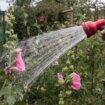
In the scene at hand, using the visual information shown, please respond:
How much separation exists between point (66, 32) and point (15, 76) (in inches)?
10.4

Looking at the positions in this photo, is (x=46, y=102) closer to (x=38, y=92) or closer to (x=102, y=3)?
(x=38, y=92)

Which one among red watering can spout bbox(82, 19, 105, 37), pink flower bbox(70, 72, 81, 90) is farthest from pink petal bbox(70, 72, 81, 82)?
red watering can spout bbox(82, 19, 105, 37)

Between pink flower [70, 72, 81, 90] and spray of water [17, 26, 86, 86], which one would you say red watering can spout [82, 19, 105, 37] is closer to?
spray of water [17, 26, 86, 86]

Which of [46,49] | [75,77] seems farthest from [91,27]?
[75,77]

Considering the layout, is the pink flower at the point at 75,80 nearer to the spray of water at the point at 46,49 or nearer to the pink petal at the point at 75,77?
the pink petal at the point at 75,77

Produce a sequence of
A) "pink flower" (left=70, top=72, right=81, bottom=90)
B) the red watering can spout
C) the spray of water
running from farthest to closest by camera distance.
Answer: "pink flower" (left=70, top=72, right=81, bottom=90) → the red watering can spout → the spray of water

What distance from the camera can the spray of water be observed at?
5.33 feet

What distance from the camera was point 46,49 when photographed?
65.7 inches

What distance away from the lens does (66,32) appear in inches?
70.6

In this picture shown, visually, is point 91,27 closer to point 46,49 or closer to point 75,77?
point 46,49

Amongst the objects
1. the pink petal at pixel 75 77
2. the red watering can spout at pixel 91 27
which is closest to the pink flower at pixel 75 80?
the pink petal at pixel 75 77

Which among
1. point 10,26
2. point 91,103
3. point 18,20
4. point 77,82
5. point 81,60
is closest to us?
point 10,26

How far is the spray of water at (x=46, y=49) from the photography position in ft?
5.33

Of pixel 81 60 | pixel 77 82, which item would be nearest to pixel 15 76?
pixel 77 82
